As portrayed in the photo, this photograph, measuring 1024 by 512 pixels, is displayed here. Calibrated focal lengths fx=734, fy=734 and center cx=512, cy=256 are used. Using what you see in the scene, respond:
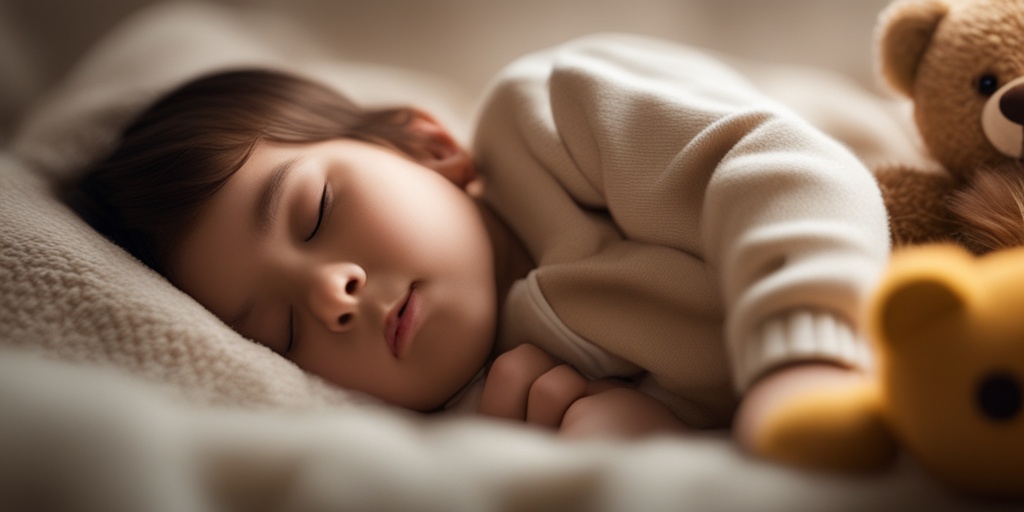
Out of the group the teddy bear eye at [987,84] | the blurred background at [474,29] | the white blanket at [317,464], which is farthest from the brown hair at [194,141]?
the teddy bear eye at [987,84]

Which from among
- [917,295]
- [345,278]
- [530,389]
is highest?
[917,295]

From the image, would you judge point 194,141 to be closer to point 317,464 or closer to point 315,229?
point 315,229

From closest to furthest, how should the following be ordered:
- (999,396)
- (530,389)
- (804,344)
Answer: (999,396)
(804,344)
(530,389)

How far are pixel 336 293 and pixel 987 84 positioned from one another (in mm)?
699

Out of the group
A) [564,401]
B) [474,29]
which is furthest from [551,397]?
[474,29]

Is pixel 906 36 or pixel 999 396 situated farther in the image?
pixel 906 36

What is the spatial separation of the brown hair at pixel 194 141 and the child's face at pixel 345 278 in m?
0.03

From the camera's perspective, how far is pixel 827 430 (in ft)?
1.44

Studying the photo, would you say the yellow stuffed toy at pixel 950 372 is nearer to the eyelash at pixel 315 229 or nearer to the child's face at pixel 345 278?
the child's face at pixel 345 278

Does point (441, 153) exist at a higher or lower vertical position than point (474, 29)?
lower

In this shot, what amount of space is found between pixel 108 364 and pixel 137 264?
147 millimetres

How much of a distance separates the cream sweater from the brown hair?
0.19m

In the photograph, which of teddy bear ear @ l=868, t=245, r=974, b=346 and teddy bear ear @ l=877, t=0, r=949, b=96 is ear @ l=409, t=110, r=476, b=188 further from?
teddy bear ear @ l=868, t=245, r=974, b=346

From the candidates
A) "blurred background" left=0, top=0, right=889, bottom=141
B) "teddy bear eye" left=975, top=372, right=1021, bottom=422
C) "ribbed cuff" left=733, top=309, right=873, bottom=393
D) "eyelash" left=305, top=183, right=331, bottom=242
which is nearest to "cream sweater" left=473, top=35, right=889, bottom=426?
"ribbed cuff" left=733, top=309, right=873, bottom=393
